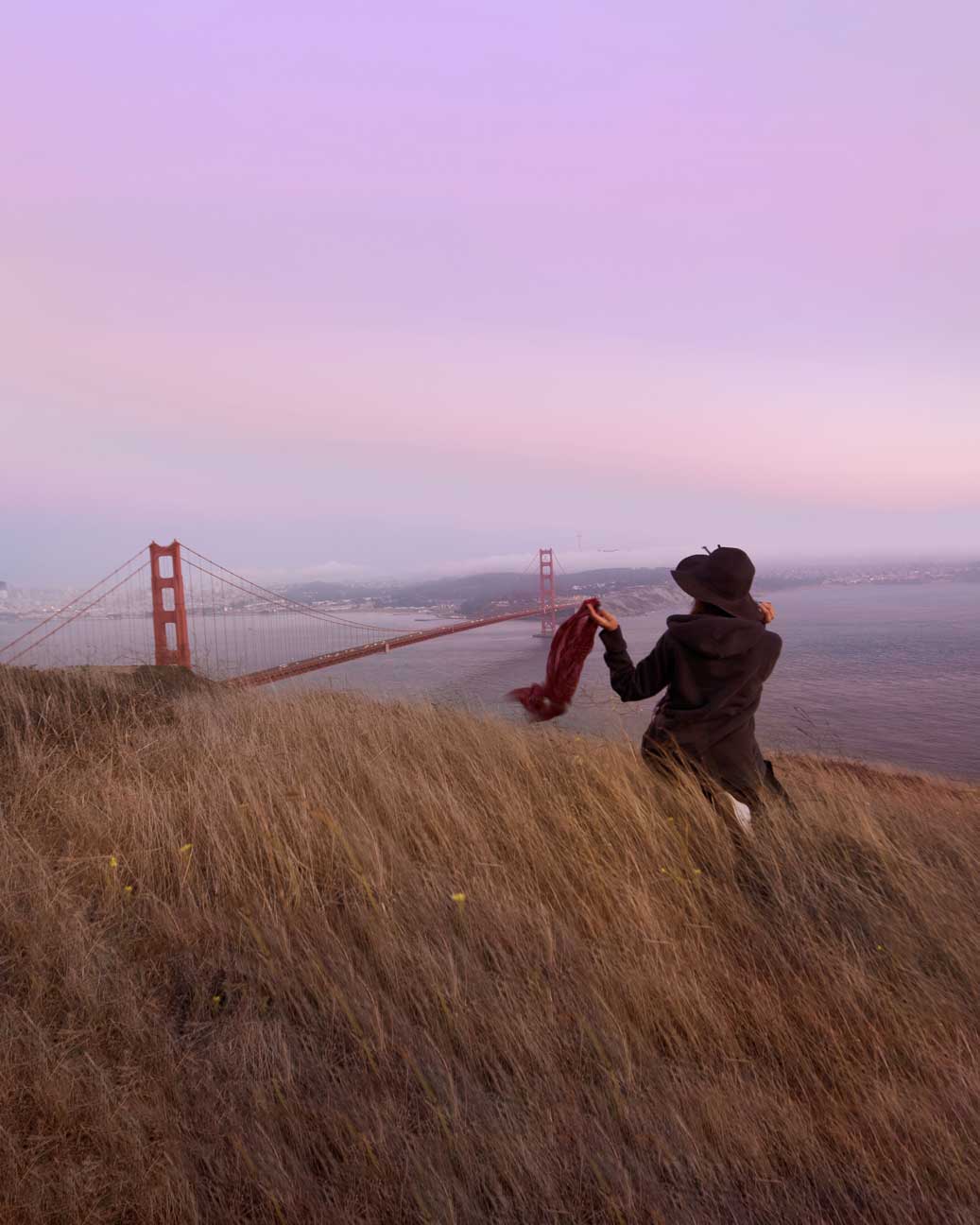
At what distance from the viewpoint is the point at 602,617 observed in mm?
3137

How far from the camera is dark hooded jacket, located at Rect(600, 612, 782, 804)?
2.98m

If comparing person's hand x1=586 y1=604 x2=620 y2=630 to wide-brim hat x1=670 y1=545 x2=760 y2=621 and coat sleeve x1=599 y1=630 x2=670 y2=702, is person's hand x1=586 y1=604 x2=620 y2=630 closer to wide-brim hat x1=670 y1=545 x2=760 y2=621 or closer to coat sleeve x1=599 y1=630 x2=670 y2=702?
coat sleeve x1=599 y1=630 x2=670 y2=702

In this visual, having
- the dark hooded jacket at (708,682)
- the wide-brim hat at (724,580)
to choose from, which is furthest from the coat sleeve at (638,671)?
the wide-brim hat at (724,580)

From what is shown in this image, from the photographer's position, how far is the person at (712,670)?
9.84 ft

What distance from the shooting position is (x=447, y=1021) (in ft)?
5.93

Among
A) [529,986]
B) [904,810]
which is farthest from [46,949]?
[904,810]

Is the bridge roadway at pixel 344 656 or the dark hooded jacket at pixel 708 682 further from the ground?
the dark hooded jacket at pixel 708 682

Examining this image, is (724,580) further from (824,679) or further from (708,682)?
(824,679)

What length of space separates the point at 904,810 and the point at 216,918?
12.8 feet

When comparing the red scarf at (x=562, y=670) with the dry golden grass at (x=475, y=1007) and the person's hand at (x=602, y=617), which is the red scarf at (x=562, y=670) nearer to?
the person's hand at (x=602, y=617)

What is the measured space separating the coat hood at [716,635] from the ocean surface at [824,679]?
1148 millimetres

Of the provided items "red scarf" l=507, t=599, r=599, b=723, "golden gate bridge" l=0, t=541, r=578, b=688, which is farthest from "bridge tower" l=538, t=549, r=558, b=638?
"red scarf" l=507, t=599, r=599, b=723

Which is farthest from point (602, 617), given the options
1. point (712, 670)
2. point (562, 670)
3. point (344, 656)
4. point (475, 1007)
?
point (344, 656)

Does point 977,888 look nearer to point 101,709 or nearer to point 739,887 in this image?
point 739,887
